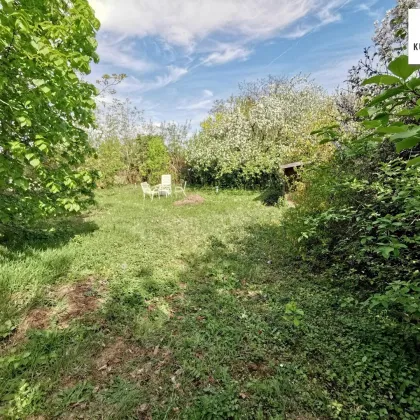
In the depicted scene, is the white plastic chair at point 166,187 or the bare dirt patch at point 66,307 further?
the white plastic chair at point 166,187

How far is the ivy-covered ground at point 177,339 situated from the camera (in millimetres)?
2188

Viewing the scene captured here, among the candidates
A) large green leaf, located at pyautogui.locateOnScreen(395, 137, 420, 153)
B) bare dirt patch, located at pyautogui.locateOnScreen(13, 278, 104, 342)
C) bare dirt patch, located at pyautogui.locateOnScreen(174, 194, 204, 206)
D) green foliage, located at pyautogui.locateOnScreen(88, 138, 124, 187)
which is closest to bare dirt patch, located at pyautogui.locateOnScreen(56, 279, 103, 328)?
bare dirt patch, located at pyautogui.locateOnScreen(13, 278, 104, 342)

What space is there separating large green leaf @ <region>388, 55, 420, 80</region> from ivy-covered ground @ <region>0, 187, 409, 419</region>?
2517 mm

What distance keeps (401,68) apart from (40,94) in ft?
13.6

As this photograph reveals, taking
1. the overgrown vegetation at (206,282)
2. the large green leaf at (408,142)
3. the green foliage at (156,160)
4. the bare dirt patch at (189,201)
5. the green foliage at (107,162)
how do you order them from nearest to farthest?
the large green leaf at (408,142)
the overgrown vegetation at (206,282)
the bare dirt patch at (189,201)
the green foliage at (107,162)
the green foliage at (156,160)

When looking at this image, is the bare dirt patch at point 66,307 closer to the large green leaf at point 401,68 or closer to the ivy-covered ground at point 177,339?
the ivy-covered ground at point 177,339

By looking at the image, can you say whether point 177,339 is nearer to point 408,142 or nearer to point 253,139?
point 408,142

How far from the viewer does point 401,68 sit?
657mm

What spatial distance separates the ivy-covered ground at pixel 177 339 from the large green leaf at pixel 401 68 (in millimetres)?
2517

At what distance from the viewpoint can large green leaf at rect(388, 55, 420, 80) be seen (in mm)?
643

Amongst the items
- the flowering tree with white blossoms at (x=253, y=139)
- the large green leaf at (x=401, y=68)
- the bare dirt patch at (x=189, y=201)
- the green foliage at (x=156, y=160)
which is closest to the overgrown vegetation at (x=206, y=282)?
the large green leaf at (x=401, y=68)

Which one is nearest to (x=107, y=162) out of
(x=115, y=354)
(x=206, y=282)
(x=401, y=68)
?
(x=206, y=282)

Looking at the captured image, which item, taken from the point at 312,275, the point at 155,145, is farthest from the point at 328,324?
the point at 155,145

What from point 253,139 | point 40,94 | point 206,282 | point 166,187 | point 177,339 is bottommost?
point 177,339
